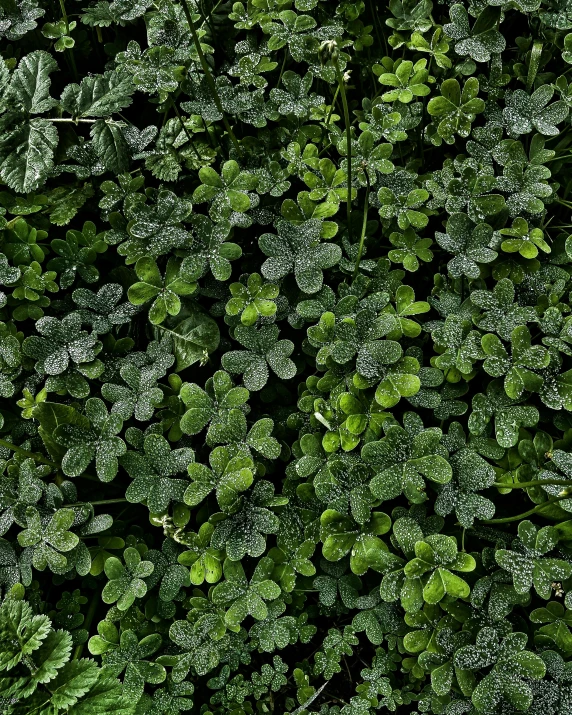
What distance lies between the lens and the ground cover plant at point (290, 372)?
196cm

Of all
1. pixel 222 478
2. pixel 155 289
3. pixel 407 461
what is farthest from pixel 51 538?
pixel 407 461

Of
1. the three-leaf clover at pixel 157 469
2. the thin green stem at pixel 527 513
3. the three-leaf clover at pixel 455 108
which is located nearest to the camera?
the thin green stem at pixel 527 513

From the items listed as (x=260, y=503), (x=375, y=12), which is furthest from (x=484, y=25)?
(x=260, y=503)

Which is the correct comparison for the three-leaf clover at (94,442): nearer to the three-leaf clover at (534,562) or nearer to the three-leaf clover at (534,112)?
the three-leaf clover at (534,562)

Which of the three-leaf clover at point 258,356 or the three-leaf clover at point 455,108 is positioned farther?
the three-leaf clover at point 455,108

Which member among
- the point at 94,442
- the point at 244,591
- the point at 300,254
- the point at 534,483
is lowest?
the point at 244,591

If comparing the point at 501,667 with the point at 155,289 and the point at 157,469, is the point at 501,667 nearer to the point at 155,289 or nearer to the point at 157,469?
the point at 157,469

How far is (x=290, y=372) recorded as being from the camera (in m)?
2.10

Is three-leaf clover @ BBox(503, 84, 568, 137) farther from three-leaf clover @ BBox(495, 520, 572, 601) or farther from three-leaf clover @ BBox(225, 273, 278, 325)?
three-leaf clover @ BBox(495, 520, 572, 601)

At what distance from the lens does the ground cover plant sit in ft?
6.44

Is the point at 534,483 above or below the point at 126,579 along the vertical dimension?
above

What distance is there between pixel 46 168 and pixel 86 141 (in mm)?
289

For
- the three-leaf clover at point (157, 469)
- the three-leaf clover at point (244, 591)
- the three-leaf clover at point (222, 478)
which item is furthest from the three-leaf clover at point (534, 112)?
the three-leaf clover at point (244, 591)

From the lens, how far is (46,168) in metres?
2.37
